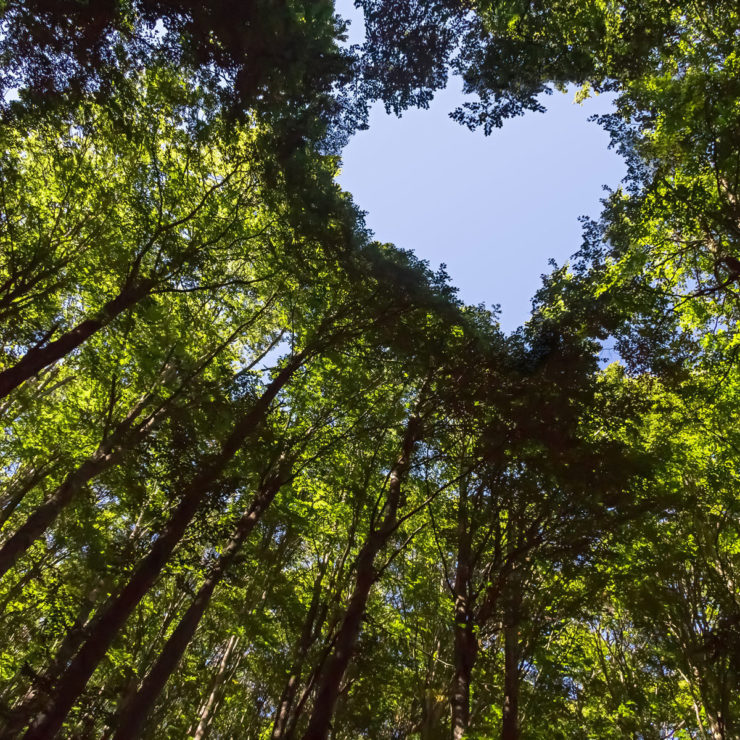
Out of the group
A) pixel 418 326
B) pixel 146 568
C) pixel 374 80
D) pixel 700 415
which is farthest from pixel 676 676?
pixel 374 80

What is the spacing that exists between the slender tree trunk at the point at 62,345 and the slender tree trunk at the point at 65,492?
2.00 meters

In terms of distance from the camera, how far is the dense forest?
7996 mm

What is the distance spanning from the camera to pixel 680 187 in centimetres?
839

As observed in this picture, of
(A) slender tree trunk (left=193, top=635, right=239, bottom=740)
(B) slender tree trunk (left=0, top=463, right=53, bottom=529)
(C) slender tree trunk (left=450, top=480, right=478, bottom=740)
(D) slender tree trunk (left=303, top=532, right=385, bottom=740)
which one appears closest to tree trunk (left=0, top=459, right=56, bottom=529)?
(B) slender tree trunk (left=0, top=463, right=53, bottom=529)

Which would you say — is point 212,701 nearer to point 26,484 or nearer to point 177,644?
point 177,644

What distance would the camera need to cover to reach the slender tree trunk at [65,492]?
780 centimetres

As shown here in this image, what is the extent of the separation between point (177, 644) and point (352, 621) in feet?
11.5

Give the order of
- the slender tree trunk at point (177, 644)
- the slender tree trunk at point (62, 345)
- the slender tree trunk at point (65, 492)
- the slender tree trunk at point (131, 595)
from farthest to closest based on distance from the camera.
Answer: the slender tree trunk at point (62, 345)
the slender tree trunk at point (65, 492)
the slender tree trunk at point (177, 644)
the slender tree trunk at point (131, 595)

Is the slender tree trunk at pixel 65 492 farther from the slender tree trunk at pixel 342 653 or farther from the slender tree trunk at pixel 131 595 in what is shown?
the slender tree trunk at pixel 342 653

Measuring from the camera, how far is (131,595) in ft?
25.5

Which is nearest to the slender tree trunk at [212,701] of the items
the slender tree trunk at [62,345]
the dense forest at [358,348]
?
the dense forest at [358,348]

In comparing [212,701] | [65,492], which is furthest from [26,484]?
[212,701]

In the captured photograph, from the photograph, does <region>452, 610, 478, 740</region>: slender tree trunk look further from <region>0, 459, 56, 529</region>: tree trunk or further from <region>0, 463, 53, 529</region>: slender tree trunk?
<region>0, 463, 53, 529</region>: slender tree trunk

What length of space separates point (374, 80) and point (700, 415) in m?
12.8
